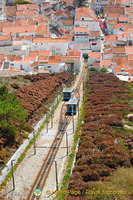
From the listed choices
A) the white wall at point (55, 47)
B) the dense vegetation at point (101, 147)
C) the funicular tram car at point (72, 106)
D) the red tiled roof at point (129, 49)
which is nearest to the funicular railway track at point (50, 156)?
the funicular tram car at point (72, 106)

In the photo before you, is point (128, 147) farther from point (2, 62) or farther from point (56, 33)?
point (56, 33)

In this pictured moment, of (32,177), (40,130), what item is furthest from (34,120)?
(32,177)

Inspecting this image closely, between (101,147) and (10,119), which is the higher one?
(10,119)

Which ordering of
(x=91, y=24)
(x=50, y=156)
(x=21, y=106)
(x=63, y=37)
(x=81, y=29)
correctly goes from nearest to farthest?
(x=50, y=156) < (x=21, y=106) < (x=63, y=37) < (x=81, y=29) < (x=91, y=24)

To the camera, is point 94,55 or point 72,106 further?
point 94,55

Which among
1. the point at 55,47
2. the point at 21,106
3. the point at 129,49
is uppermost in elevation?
the point at 55,47

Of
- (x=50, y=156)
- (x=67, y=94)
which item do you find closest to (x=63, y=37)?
(x=67, y=94)

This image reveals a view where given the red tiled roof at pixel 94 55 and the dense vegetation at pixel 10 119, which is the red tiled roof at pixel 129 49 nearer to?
the red tiled roof at pixel 94 55

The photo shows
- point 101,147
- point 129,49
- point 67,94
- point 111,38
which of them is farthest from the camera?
point 111,38

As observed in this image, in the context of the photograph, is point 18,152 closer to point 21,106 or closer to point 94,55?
point 21,106

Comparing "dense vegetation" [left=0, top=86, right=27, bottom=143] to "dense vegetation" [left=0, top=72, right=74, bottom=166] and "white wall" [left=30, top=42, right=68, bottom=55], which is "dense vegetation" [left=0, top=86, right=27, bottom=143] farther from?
"white wall" [left=30, top=42, right=68, bottom=55]
